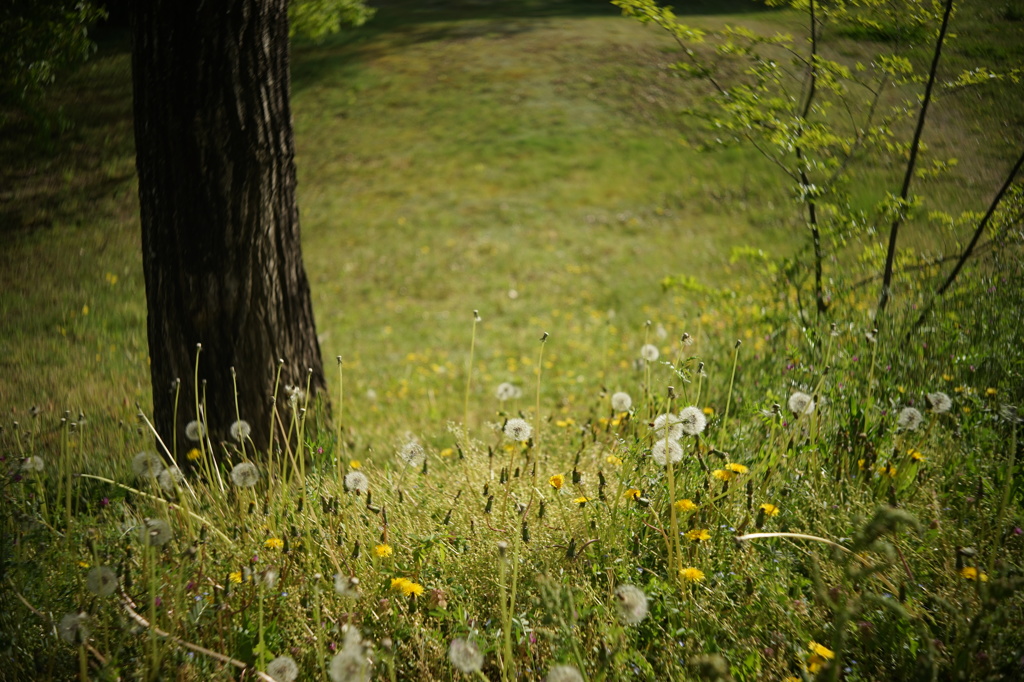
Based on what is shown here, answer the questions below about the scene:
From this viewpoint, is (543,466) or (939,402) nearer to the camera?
(939,402)

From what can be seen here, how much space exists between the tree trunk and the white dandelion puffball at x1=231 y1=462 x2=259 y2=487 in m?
0.72

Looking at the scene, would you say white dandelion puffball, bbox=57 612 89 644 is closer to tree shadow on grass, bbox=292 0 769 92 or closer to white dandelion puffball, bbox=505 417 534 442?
white dandelion puffball, bbox=505 417 534 442

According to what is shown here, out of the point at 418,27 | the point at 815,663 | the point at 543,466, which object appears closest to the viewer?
the point at 815,663

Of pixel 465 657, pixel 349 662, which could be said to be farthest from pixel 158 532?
pixel 465 657

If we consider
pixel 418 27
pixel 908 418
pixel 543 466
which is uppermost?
pixel 418 27

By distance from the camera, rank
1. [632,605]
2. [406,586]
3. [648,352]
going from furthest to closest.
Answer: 1. [648,352]
2. [406,586]
3. [632,605]

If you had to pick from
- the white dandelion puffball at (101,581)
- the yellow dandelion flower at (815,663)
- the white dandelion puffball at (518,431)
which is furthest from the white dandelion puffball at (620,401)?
the white dandelion puffball at (101,581)

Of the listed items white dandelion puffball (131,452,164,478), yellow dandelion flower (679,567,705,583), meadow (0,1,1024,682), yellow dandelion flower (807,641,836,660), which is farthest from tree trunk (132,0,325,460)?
yellow dandelion flower (807,641,836,660)

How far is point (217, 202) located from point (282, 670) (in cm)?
214

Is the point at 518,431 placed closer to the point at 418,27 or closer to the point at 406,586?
the point at 406,586

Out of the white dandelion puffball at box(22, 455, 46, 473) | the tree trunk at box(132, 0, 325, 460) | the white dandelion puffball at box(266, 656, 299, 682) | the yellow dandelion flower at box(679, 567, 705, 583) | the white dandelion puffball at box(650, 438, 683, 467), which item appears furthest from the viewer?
the tree trunk at box(132, 0, 325, 460)

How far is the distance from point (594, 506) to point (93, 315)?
4.63 meters

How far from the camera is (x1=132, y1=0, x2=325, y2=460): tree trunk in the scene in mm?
2633

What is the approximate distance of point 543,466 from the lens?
8.97 feet
